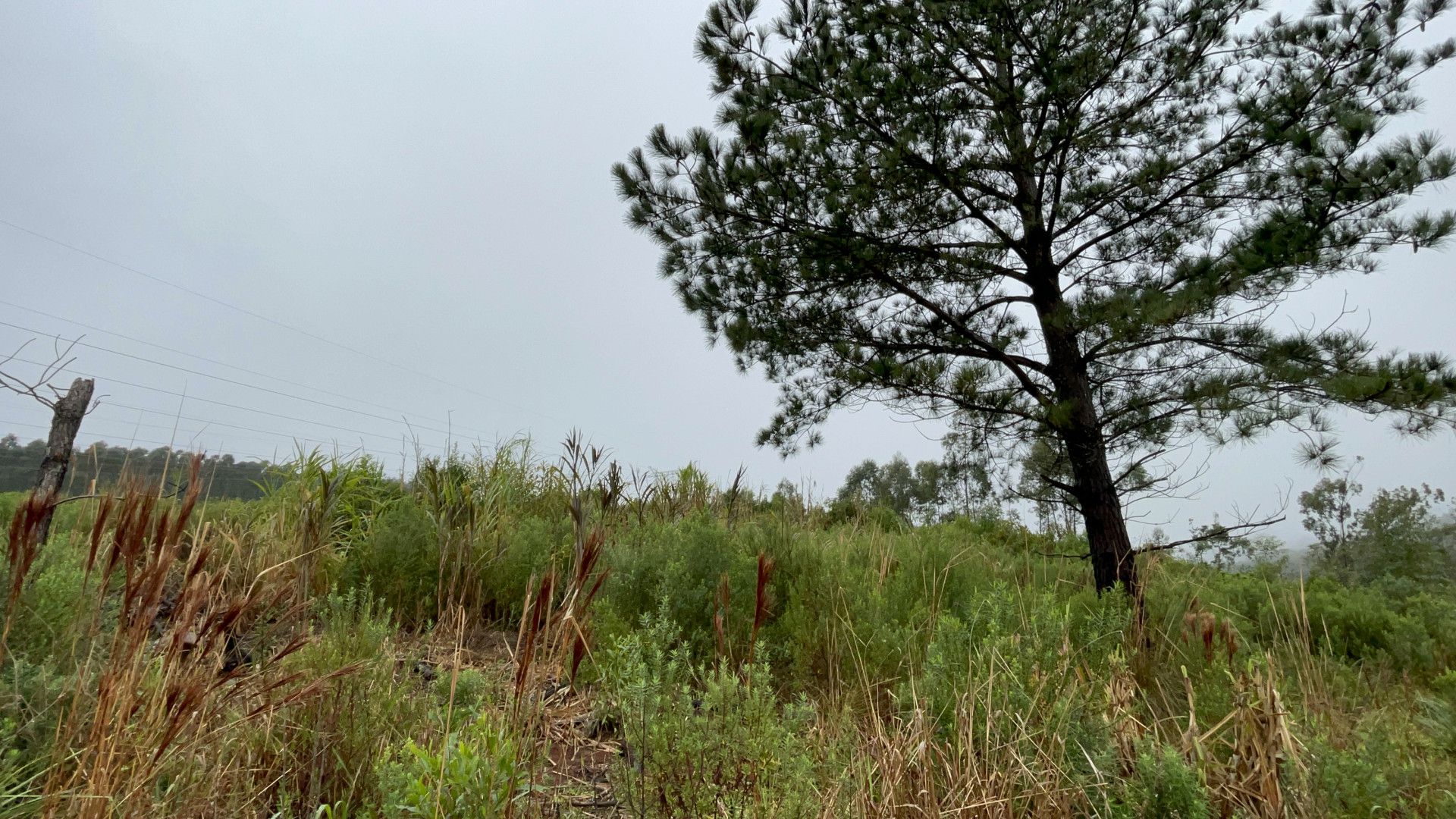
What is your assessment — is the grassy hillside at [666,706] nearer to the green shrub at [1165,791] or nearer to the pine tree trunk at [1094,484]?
the green shrub at [1165,791]

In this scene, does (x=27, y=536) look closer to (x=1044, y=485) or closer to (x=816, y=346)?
(x=816, y=346)

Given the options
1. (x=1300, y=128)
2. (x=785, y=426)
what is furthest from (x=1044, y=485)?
(x=1300, y=128)

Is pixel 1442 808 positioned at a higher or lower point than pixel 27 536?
lower

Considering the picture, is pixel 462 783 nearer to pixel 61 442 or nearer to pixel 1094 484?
pixel 61 442

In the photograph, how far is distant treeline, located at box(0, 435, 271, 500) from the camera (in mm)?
2490

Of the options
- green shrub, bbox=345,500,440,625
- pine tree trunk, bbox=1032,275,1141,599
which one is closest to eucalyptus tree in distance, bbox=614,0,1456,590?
pine tree trunk, bbox=1032,275,1141,599

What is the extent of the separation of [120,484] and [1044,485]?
211 inches

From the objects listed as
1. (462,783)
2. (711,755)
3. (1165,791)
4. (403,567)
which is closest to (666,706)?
(711,755)

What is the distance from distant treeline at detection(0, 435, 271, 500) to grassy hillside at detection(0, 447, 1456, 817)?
0.26 m

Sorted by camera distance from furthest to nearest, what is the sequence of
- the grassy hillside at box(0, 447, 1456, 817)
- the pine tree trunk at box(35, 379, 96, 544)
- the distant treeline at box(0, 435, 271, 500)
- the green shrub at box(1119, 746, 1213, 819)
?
1. the pine tree trunk at box(35, 379, 96, 544)
2. the distant treeline at box(0, 435, 271, 500)
3. the green shrub at box(1119, 746, 1213, 819)
4. the grassy hillside at box(0, 447, 1456, 817)

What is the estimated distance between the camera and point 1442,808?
1573mm

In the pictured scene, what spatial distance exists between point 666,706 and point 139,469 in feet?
5.09

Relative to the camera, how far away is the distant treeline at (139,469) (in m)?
2.49

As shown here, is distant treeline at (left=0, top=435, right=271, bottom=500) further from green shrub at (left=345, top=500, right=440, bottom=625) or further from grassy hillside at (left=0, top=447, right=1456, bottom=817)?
green shrub at (left=345, top=500, right=440, bottom=625)
